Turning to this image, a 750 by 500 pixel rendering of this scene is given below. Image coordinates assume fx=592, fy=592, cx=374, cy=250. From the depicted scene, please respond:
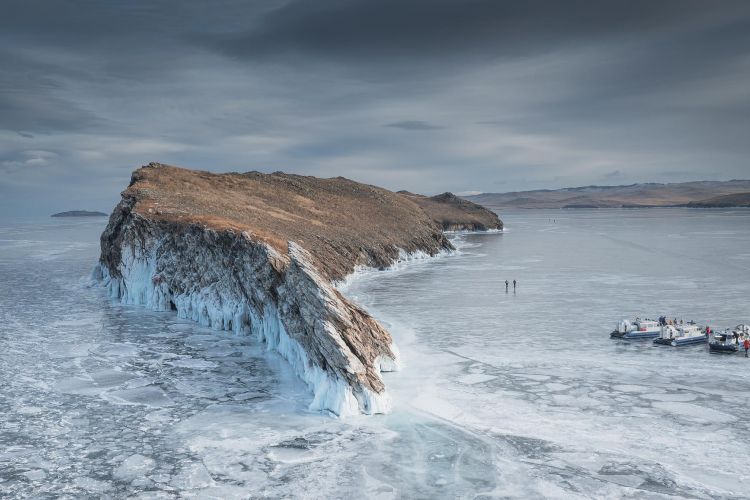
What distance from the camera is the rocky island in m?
27.7

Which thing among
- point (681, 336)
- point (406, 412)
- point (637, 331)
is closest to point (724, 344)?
point (681, 336)

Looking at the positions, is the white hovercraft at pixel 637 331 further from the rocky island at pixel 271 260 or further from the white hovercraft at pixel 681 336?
the rocky island at pixel 271 260

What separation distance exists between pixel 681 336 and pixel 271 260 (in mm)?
25985

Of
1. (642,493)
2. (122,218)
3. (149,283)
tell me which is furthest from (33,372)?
(122,218)

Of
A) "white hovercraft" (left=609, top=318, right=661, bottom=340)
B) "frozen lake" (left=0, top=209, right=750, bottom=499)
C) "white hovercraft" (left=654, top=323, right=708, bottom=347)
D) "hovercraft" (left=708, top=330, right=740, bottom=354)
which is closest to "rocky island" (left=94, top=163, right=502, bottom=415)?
"frozen lake" (left=0, top=209, right=750, bottom=499)

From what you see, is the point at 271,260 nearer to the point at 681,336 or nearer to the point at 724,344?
the point at 681,336

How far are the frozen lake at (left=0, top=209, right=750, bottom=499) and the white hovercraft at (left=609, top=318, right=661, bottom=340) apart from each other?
1289 mm

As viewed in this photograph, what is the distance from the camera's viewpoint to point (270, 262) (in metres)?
38.0

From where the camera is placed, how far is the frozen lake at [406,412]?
62.8ft

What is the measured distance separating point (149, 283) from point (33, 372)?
21926mm

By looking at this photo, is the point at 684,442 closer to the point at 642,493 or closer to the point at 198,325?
the point at 642,493

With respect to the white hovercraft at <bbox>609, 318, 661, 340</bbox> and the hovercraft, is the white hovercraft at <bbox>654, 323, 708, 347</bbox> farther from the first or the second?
the hovercraft

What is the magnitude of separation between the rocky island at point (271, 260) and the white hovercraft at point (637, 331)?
15.4 meters

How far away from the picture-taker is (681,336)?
36.4 m
